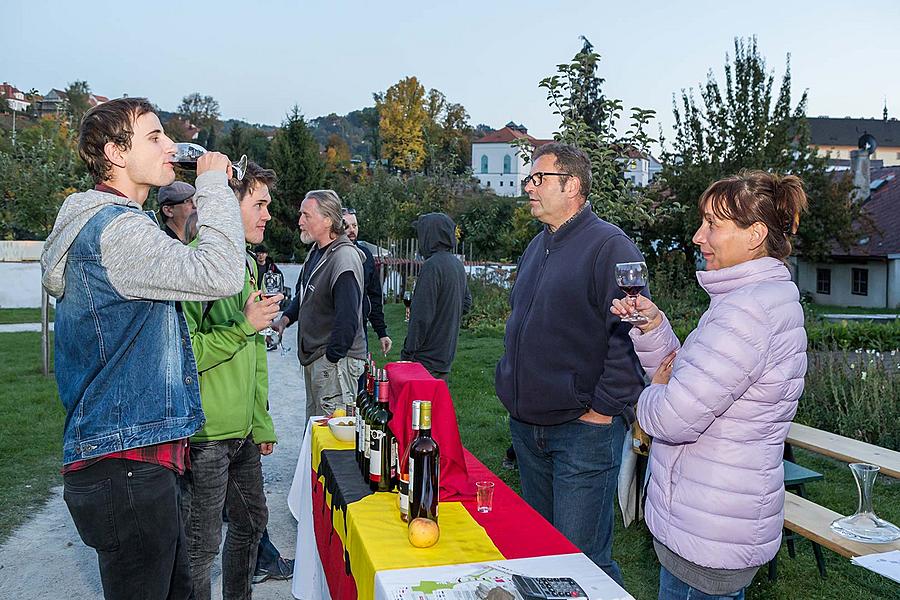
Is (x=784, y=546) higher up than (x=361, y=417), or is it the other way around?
(x=361, y=417)

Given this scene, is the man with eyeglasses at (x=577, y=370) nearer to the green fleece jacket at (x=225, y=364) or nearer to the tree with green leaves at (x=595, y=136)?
the green fleece jacket at (x=225, y=364)

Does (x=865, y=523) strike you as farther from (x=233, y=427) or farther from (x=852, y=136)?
(x=852, y=136)

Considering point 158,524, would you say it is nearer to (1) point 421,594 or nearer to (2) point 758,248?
(1) point 421,594

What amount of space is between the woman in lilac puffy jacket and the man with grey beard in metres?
2.64

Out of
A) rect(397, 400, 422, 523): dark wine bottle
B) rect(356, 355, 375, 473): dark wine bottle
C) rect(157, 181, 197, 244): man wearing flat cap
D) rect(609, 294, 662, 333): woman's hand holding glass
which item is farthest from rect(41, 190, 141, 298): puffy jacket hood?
rect(157, 181, 197, 244): man wearing flat cap

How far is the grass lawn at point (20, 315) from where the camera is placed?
1689cm

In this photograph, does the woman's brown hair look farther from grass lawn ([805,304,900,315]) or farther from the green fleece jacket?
grass lawn ([805,304,900,315])

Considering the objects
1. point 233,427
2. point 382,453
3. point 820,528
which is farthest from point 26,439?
point 820,528

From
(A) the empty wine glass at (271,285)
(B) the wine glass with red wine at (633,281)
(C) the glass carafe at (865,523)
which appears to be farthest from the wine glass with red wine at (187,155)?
(C) the glass carafe at (865,523)

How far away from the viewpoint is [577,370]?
312 centimetres

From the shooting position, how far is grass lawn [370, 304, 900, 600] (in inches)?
161

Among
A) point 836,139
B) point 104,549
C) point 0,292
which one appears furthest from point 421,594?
point 836,139

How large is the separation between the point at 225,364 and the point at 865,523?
2.69 m

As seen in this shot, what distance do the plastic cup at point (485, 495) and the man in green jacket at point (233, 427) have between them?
41.2 inches
